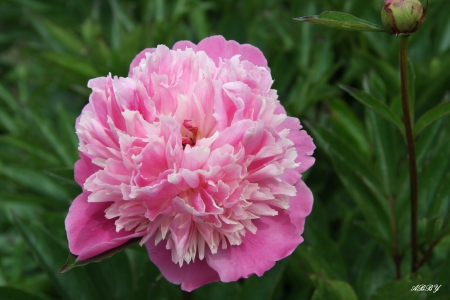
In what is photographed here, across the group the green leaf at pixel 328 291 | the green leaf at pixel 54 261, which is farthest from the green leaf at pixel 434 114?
the green leaf at pixel 54 261

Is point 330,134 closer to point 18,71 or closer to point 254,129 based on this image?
point 254,129

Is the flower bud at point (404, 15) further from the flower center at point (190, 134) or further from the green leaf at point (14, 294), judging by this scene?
the green leaf at point (14, 294)

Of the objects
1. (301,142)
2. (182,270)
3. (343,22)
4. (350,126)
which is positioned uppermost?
(343,22)

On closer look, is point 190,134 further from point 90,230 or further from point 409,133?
point 409,133

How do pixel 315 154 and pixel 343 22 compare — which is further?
pixel 315 154

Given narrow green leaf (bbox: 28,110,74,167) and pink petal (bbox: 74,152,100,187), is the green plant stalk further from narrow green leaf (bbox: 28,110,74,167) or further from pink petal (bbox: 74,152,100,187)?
narrow green leaf (bbox: 28,110,74,167)

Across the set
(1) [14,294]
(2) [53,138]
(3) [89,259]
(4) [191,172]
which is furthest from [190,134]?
(2) [53,138]
